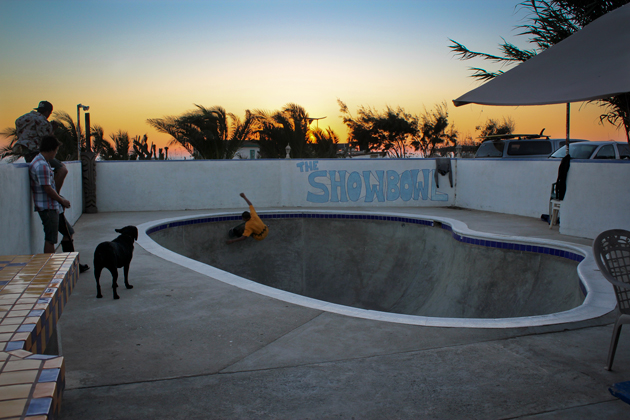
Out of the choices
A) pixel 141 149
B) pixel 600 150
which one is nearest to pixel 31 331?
pixel 600 150

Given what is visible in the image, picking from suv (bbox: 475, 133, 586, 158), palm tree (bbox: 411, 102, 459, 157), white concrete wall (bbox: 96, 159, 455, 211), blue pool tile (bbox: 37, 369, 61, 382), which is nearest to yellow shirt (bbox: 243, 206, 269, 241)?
white concrete wall (bbox: 96, 159, 455, 211)

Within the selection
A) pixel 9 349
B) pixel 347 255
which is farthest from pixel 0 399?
pixel 347 255

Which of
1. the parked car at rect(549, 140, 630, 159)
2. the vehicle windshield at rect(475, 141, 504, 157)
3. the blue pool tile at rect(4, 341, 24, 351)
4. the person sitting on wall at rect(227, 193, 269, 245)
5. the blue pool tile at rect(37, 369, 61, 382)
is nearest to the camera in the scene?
the blue pool tile at rect(37, 369, 61, 382)

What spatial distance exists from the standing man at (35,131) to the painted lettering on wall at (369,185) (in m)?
8.26

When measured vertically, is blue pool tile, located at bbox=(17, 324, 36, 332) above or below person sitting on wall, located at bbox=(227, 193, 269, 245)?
above

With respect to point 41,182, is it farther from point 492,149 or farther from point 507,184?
point 492,149

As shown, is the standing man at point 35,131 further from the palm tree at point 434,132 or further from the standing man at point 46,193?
the palm tree at point 434,132

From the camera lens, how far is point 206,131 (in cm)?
2145

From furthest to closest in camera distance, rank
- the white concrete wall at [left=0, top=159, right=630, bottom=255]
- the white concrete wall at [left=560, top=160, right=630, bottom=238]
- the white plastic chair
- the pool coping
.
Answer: the white concrete wall at [left=0, top=159, right=630, bottom=255] → the white concrete wall at [left=560, top=160, right=630, bottom=238] → the pool coping → the white plastic chair

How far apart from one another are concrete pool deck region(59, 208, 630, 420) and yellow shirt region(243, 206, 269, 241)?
18.5 ft

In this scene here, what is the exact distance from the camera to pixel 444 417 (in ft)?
7.27

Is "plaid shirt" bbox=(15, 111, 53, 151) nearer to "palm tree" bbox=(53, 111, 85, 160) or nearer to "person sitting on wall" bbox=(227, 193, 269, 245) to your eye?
"person sitting on wall" bbox=(227, 193, 269, 245)

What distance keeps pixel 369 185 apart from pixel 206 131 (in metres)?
11.1

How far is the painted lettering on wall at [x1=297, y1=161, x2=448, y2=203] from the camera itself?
1341 centimetres
